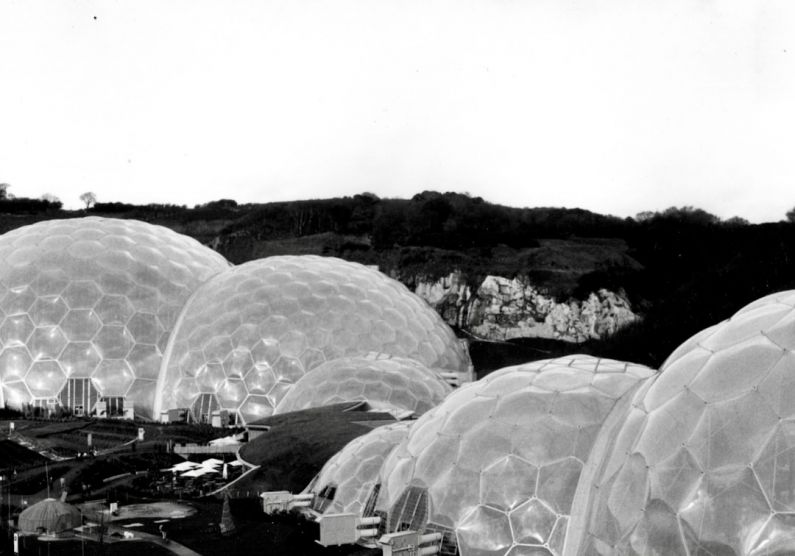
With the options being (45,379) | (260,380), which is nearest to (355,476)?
(260,380)

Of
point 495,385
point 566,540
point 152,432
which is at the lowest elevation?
point 152,432

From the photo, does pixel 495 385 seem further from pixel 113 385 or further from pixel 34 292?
pixel 34 292

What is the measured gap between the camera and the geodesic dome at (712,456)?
842cm

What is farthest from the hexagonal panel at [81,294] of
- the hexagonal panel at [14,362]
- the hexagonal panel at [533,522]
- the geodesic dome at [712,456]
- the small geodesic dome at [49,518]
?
the geodesic dome at [712,456]

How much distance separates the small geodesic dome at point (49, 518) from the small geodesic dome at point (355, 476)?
15.2ft

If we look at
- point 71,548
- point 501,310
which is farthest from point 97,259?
point 501,310

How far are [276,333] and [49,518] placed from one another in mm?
14662

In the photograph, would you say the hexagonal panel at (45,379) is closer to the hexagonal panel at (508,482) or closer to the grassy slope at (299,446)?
the grassy slope at (299,446)

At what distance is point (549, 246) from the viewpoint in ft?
229

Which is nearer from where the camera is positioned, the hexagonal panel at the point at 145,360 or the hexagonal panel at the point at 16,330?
the hexagonal panel at the point at 16,330

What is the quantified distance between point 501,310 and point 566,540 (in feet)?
166

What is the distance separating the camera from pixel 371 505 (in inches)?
579

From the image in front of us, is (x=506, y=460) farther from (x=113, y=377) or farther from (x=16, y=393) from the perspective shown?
(x=16, y=393)

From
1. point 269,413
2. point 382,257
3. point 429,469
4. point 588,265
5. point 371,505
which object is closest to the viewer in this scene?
point 429,469
